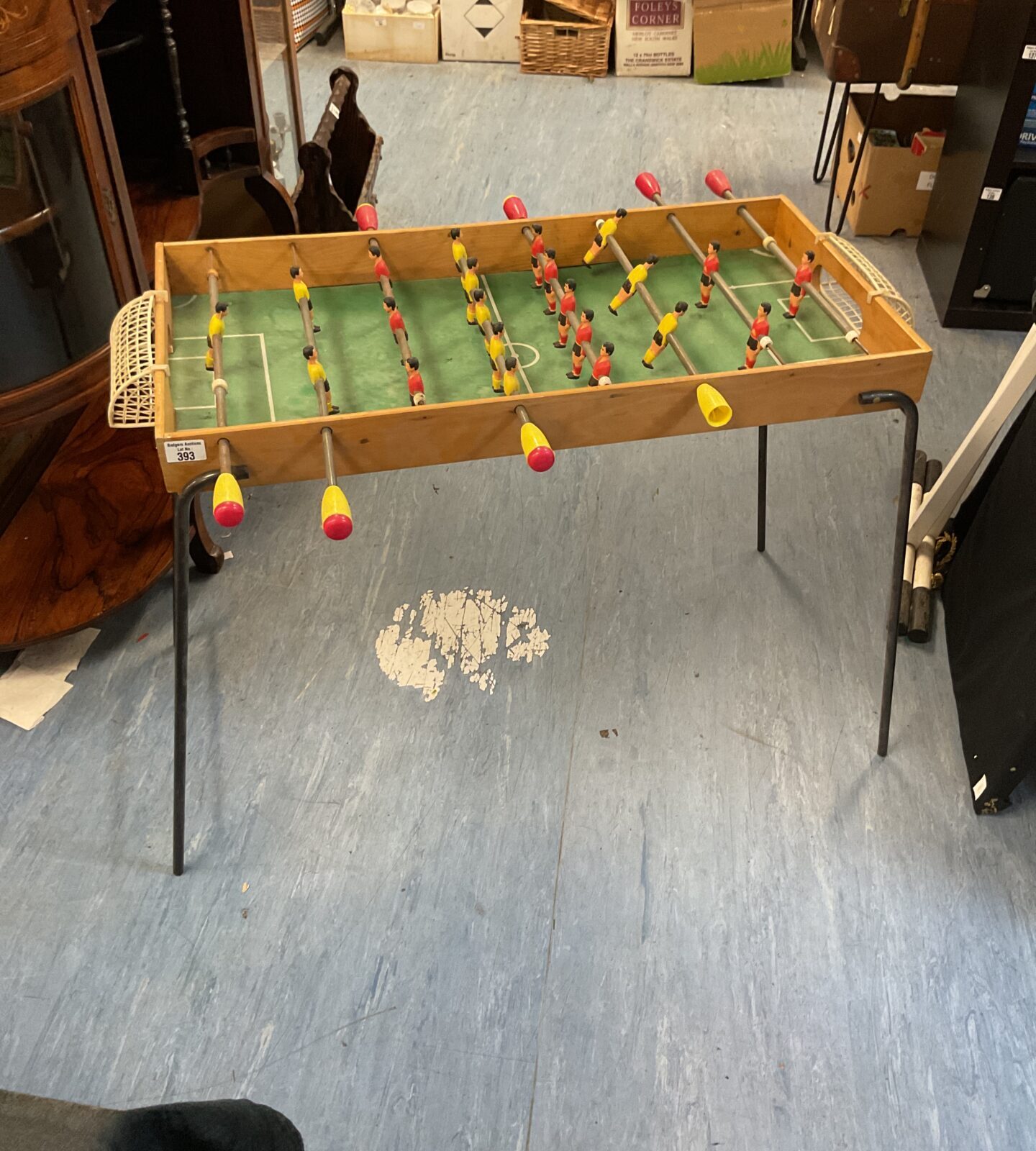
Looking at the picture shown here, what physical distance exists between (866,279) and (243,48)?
5.68ft

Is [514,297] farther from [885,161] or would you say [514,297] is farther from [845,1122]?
[885,161]

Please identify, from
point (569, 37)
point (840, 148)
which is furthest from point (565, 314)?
point (569, 37)

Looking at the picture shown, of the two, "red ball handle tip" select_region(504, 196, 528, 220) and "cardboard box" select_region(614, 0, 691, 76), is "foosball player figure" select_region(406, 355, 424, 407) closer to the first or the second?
"red ball handle tip" select_region(504, 196, 528, 220)

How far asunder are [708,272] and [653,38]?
4.04m

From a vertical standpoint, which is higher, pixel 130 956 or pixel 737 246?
pixel 737 246

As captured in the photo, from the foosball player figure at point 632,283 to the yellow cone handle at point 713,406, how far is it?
267 mm

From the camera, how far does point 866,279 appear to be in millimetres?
1854

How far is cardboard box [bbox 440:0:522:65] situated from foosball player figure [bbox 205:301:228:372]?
4301 millimetres

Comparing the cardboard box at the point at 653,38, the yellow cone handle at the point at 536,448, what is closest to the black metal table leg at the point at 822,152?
the cardboard box at the point at 653,38

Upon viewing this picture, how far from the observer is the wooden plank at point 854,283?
1740 millimetres

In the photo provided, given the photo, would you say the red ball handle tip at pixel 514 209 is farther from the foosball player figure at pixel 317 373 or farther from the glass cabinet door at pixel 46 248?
the glass cabinet door at pixel 46 248

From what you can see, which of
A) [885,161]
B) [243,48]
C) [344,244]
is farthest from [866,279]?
[885,161]

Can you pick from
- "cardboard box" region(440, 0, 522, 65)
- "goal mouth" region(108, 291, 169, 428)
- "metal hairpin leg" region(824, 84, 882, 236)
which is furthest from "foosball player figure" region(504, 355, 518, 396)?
"cardboard box" region(440, 0, 522, 65)

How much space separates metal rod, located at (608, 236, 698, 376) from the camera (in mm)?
1729
